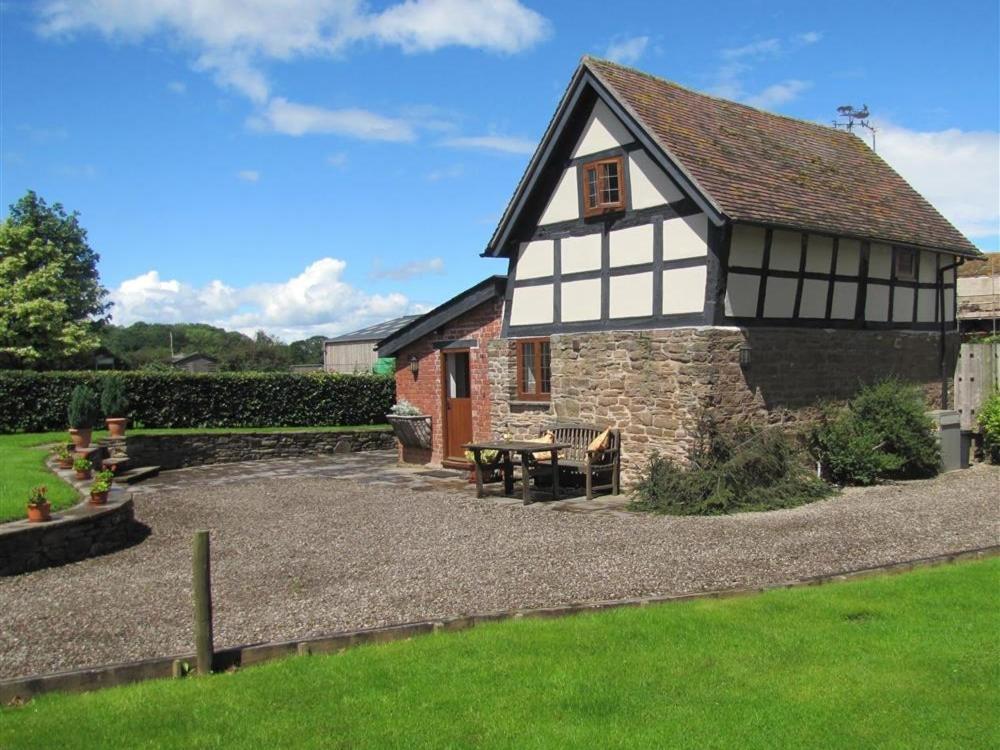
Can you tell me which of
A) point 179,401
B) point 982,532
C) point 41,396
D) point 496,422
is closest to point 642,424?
point 496,422

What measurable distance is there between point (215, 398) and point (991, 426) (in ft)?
58.7

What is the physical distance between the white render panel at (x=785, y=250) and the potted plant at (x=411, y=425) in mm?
8336

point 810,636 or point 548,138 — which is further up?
point 548,138

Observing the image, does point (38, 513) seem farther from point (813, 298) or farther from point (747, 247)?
point (813, 298)

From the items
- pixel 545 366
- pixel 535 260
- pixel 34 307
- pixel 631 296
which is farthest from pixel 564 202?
pixel 34 307

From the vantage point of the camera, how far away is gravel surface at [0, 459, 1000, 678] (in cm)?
721

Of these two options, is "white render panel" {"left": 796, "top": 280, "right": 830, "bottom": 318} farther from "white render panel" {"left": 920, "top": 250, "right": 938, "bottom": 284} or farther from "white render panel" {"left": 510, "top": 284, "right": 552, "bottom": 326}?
"white render panel" {"left": 510, "top": 284, "right": 552, "bottom": 326}

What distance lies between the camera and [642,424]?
13891 millimetres

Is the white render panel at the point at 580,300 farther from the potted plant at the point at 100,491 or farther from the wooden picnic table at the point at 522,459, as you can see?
the potted plant at the point at 100,491

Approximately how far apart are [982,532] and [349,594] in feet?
23.3

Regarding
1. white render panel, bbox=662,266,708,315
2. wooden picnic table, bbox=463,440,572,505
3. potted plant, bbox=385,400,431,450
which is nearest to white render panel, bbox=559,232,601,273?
white render panel, bbox=662,266,708,315

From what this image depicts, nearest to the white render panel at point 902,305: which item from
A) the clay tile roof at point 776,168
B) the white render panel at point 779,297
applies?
the clay tile roof at point 776,168

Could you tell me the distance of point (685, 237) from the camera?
1357 cm

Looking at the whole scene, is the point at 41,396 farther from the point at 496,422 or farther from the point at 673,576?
the point at 673,576
